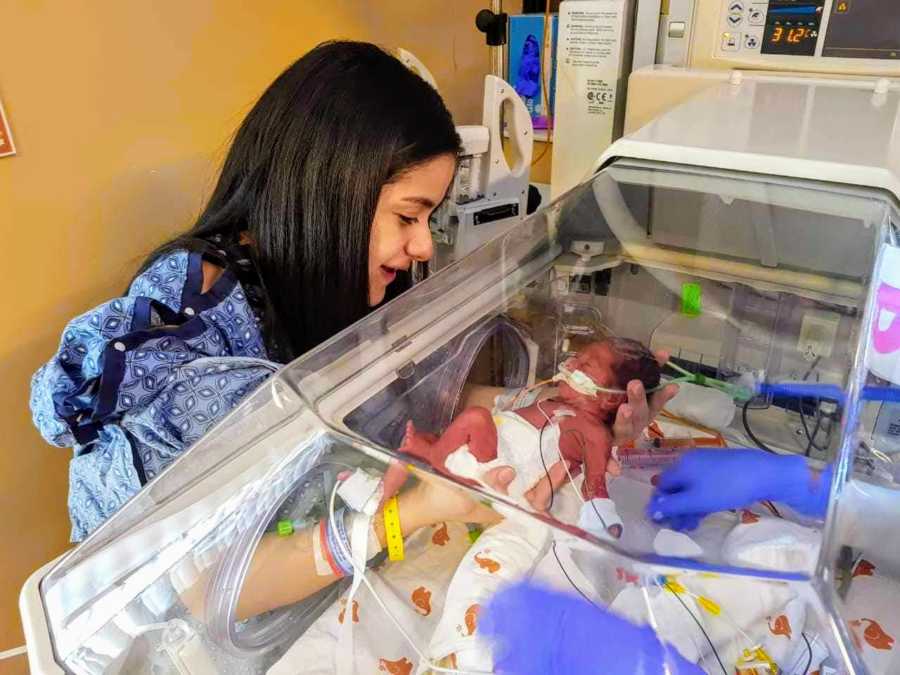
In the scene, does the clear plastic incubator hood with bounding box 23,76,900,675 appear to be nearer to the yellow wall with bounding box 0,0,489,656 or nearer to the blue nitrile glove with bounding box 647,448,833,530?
the blue nitrile glove with bounding box 647,448,833,530

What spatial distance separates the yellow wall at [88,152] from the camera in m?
1.16

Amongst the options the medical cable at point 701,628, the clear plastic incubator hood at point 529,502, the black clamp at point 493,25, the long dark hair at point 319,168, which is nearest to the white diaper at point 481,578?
the clear plastic incubator hood at point 529,502

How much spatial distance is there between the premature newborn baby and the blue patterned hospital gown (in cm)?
29

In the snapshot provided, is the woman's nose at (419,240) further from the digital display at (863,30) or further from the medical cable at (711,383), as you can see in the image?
the digital display at (863,30)

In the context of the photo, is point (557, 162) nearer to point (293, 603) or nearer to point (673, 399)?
point (673, 399)

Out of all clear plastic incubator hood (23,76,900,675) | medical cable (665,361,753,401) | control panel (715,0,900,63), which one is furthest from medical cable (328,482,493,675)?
control panel (715,0,900,63)

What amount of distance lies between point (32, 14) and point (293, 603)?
99 centimetres

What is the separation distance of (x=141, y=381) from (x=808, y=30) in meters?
1.10

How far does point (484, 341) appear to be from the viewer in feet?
3.37

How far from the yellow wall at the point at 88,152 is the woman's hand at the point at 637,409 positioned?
950 millimetres

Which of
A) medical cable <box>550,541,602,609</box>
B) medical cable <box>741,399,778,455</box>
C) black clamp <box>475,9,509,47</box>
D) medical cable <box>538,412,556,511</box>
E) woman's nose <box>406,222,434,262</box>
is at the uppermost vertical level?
black clamp <box>475,9,509,47</box>

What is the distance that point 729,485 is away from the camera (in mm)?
845

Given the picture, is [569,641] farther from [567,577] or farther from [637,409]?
[637,409]

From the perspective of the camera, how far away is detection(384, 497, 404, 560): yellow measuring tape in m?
0.70
